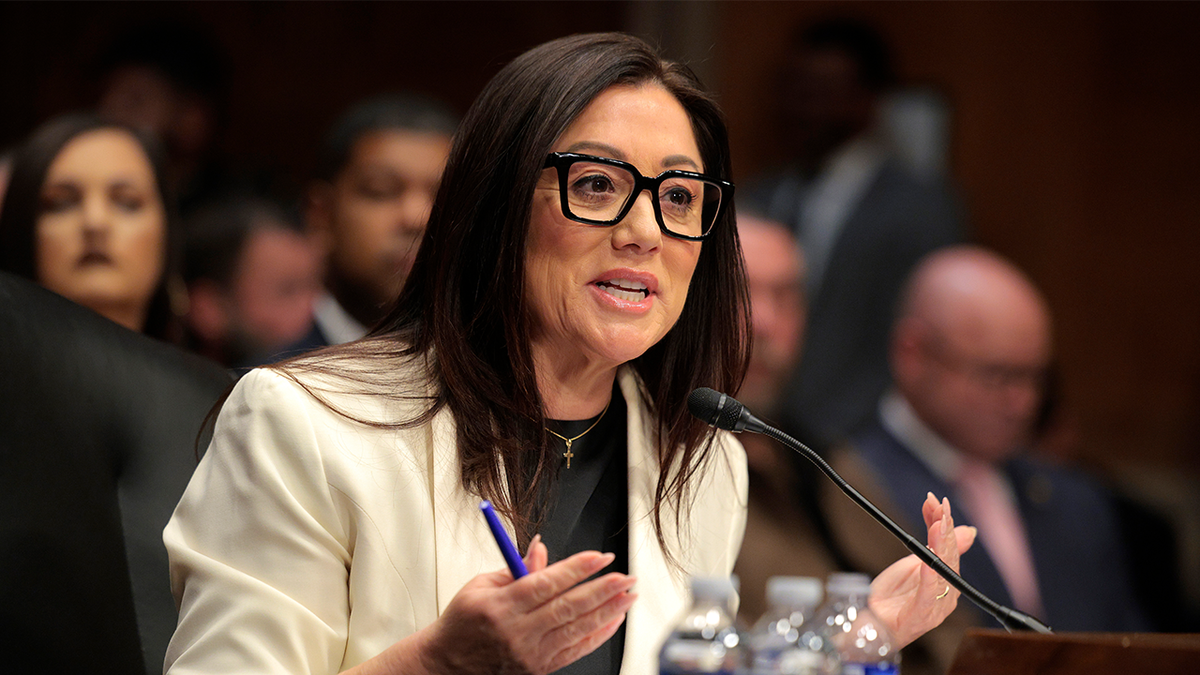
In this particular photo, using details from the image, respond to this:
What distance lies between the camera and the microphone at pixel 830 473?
1.52m

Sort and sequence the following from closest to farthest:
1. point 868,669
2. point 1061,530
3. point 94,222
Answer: point 868,669 → point 94,222 → point 1061,530

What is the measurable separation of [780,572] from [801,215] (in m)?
1.85

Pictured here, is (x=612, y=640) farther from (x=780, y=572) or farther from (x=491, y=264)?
(x=780, y=572)

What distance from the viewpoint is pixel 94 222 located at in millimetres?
2721

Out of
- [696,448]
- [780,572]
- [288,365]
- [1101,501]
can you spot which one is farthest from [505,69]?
[1101,501]

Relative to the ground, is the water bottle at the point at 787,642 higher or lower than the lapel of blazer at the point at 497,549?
higher

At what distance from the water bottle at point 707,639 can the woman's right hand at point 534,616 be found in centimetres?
6

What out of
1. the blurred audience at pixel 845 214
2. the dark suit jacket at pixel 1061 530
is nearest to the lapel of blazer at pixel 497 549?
the dark suit jacket at pixel 1061 530

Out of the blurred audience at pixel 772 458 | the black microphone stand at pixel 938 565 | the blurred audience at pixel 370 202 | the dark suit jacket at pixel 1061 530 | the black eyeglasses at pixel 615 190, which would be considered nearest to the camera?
the black microphone stand at pixel 938 565

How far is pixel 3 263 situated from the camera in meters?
2.64

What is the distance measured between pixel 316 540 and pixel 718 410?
0.50 m

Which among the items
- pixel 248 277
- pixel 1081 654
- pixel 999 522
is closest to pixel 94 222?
pixel 248 277

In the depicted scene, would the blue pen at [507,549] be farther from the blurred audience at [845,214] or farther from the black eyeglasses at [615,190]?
the blurred audience at [845,214]

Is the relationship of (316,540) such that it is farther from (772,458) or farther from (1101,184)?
(1101,184)
